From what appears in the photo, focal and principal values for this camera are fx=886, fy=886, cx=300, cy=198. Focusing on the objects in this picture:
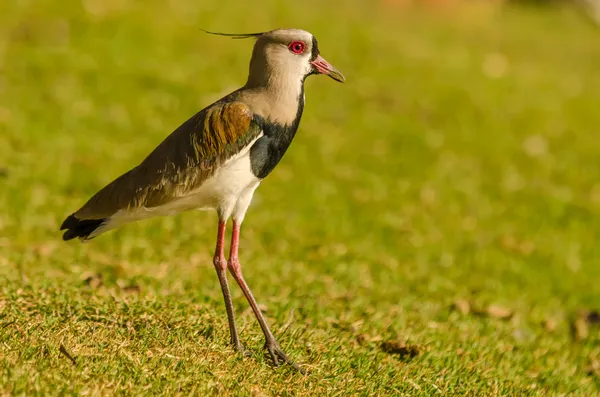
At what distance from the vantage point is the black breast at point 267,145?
13.4 ft

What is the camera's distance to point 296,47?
417cm

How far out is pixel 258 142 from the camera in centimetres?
407

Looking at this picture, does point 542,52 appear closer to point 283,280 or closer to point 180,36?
point 180,36

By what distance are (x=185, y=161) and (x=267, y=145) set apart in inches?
15.6

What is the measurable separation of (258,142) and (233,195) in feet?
0.91

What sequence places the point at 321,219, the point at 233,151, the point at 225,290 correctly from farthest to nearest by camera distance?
the point at 321,219
the point at 225,290
the point at 233,151

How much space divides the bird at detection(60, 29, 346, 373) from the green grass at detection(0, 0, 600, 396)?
1.94 ft

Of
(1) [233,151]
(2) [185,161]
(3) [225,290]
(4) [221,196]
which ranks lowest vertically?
(3) [225,290]

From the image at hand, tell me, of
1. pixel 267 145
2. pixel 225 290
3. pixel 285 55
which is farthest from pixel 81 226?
pixel 285 55

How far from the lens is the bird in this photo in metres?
4.07

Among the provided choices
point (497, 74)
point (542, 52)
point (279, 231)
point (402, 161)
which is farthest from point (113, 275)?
point (542, 52)

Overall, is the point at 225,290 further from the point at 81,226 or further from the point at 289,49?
the point at 289,49

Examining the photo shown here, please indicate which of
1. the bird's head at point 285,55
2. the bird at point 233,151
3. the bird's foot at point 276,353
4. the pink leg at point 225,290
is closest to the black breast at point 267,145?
the bird at point 233,151

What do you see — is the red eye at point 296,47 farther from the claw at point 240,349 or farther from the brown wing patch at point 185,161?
the claw at point 240,349
